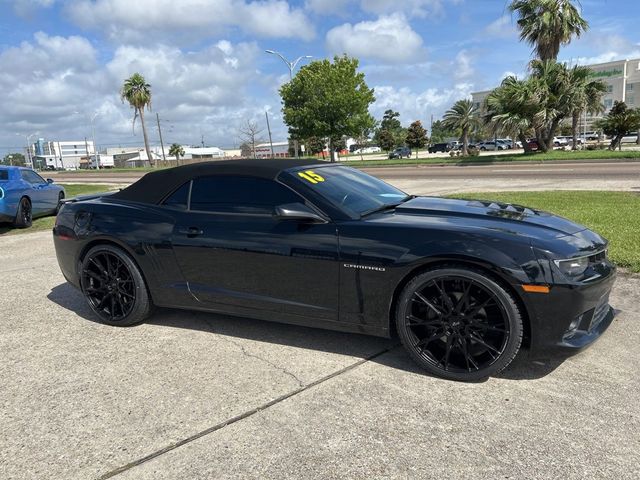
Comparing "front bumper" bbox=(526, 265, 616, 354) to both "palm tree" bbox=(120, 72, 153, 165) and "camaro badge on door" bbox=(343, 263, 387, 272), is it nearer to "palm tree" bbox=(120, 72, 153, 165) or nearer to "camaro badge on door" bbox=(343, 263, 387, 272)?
"camaro badge on door" bbox=(343, 263, 387, 272)

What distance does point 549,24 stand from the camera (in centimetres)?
3206

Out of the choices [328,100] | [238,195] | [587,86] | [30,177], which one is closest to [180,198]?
[238,195]

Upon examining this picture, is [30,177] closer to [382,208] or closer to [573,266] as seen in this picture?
[382,208]

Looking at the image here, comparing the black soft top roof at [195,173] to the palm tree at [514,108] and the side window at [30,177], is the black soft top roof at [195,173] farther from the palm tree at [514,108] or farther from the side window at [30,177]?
the palm tree at [514,108]

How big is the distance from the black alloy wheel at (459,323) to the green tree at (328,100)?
31063 millimetres

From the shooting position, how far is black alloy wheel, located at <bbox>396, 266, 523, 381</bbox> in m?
3.07

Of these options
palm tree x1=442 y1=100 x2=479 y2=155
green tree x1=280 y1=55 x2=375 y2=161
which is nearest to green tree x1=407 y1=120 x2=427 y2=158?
palm tree x1=442 y1=100 x2=479 y2=155

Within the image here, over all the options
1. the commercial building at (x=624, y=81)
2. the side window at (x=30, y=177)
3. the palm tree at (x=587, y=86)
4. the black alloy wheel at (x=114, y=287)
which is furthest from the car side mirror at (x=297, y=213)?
the commercial building at (x=624, y=81)

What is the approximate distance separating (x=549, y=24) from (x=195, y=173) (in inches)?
1363

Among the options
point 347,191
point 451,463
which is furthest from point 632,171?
point 451,463

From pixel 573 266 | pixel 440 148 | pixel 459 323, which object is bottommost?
pixel 440 148

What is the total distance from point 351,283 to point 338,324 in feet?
1.12

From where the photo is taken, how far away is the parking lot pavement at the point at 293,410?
8.14 ft

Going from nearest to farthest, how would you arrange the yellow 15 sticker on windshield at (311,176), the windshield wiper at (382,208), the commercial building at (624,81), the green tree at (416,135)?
the windshield wiper at (382,208), the yellow 15 sticker on windshield at (311,176), the green tree at (416,135), the commercial building at (624,81)
